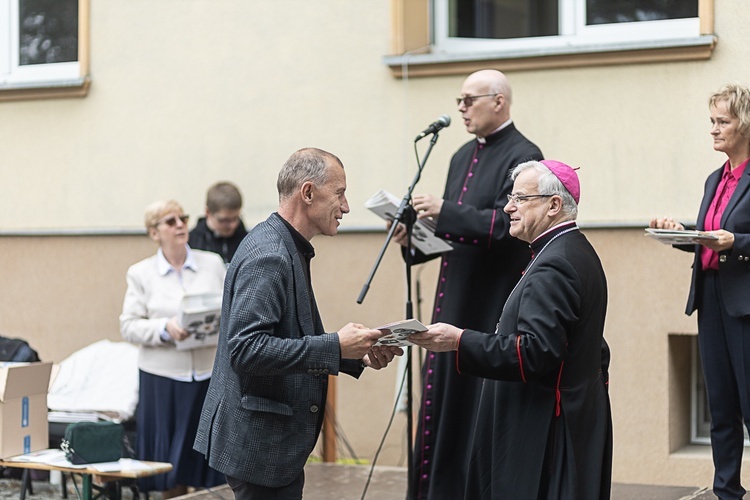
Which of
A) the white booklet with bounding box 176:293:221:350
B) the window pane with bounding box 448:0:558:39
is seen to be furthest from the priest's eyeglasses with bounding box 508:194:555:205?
the window pane with bounding box 448:0:558:39

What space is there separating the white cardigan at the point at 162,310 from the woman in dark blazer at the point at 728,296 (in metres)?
2.87

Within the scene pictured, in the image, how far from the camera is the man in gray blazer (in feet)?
12.6

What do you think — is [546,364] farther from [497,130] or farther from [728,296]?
[497,130]

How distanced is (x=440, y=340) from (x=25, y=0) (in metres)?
6.86

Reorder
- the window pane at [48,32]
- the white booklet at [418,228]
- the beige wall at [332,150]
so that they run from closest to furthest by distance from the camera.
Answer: the white booklet at [418,228]
the beige wall at [332,150]
the window pane at [48,32]

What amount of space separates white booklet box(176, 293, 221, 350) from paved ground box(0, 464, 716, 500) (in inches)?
35.0

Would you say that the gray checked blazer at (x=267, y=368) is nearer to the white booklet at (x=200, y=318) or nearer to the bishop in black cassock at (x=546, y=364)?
the bishop in black cassock at (x=546, y=364)

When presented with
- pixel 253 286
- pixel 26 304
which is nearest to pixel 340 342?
pixel 253 286

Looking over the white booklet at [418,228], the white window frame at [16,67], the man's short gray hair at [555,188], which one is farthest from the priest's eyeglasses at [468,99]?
the white window frame at [16,67]

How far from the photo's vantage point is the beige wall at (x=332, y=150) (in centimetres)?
723

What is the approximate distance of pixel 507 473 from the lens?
13.1ft

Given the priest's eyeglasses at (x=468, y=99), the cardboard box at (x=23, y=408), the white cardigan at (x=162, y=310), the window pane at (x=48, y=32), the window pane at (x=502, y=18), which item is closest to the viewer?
the priest's eyeglasses at (x=468, y=99)

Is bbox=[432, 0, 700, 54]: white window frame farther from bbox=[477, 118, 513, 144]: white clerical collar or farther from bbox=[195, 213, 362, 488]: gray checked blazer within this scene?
bbox=[195, 213, 362, 488]: gray checked blazer

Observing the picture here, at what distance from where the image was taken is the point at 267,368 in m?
3.82
